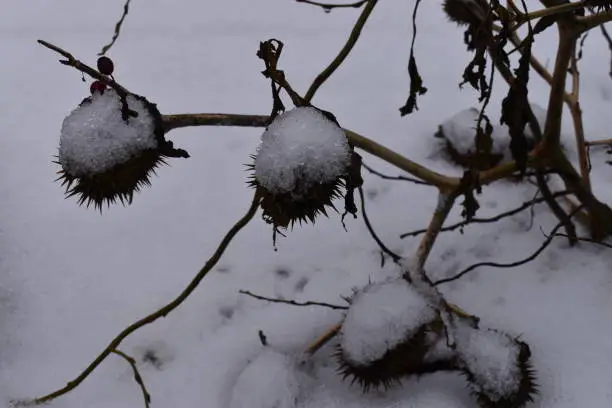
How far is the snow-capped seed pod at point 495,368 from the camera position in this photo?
127 centimetres

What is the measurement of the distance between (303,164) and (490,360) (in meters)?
0.70

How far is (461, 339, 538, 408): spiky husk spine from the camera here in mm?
1284

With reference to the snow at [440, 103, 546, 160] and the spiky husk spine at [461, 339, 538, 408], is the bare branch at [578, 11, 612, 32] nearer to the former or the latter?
the spiky husk spine at [461, 339, 538, 408]

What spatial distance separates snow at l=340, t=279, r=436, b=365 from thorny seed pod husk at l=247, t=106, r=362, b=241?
18.5 inches

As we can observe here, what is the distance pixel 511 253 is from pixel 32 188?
1.35 metres

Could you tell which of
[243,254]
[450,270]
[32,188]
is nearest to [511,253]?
[450,270]

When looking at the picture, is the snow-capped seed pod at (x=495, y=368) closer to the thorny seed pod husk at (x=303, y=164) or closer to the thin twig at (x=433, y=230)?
the thin twig at (x=433, y=230)

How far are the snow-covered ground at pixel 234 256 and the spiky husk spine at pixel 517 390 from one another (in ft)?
0.19

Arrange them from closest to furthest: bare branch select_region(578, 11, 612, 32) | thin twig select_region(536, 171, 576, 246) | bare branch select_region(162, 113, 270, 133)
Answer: bare branch select_region(162, 113, 270, 133) → bare branch select_region(578, 11, 612, 32) → thin twig select_region(536, 171, 576, 246)

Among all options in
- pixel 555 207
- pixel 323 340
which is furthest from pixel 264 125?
pixel 555 207

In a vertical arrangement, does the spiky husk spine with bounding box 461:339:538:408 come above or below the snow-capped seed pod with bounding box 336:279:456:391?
below

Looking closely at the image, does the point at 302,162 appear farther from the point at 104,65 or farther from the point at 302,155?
the point at 104,65

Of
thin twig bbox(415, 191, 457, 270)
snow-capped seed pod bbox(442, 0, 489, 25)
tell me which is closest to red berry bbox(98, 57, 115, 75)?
snow-capped seed pod bbox(442, 0, 489, 25)

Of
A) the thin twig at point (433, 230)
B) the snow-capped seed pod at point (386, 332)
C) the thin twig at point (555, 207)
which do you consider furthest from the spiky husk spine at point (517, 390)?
the thin twig at point (555, 207)
